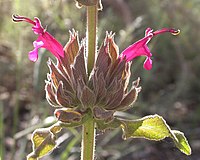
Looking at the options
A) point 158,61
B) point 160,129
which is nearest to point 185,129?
point 158,61

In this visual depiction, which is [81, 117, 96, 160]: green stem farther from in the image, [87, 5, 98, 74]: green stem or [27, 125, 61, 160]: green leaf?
[87, 5, 98, 74]: green stem

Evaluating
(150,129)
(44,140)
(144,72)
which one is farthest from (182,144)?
(144,72)

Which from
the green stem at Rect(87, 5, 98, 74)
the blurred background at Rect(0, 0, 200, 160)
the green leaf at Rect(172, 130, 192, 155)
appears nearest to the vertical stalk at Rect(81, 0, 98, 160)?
the green stem at Rect(87, 5, 98, 74)

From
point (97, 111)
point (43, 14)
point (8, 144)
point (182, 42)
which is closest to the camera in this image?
point (97, 111)

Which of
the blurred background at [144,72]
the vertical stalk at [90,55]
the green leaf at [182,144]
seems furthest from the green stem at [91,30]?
the blurred background at [144,72]

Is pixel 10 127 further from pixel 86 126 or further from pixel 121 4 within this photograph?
pixel 86 126
